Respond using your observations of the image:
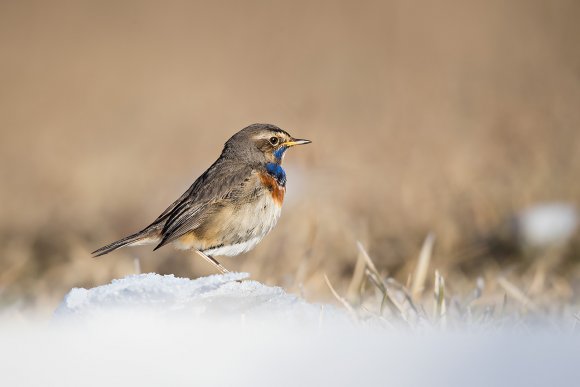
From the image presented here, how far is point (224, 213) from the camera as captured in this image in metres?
4.94

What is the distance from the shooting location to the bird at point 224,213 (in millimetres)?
4852

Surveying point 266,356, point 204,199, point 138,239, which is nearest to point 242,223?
point 204,199

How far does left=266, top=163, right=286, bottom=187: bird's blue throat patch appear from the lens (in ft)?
16.8

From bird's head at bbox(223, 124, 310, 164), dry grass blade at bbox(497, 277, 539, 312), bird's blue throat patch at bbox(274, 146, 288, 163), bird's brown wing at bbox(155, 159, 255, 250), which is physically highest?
bird's head at bbox(223, 124, 310, 164)

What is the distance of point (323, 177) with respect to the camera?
24.7 feet

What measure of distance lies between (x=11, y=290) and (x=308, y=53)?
618 cm

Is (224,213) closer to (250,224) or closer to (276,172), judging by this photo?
(250,224)

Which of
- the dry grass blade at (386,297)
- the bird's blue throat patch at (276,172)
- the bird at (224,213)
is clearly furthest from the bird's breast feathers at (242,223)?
the dry grass blade at (386,297)

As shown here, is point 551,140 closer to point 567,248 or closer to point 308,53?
point 567,248

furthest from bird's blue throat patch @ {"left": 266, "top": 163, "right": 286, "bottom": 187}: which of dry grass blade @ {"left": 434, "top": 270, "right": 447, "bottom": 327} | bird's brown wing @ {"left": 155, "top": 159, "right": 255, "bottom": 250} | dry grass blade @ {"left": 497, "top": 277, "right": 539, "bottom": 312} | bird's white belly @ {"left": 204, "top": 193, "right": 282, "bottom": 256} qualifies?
dry grass blade @ {"left": 434, "top": 270, "right": 447, "bottom": 327}

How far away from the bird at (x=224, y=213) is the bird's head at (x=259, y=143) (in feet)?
0.11

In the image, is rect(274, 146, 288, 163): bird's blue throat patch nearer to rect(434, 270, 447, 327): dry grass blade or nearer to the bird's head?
the bird's head

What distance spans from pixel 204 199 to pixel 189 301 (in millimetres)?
2657

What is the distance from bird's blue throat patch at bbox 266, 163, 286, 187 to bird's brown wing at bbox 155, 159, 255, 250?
0.10m
